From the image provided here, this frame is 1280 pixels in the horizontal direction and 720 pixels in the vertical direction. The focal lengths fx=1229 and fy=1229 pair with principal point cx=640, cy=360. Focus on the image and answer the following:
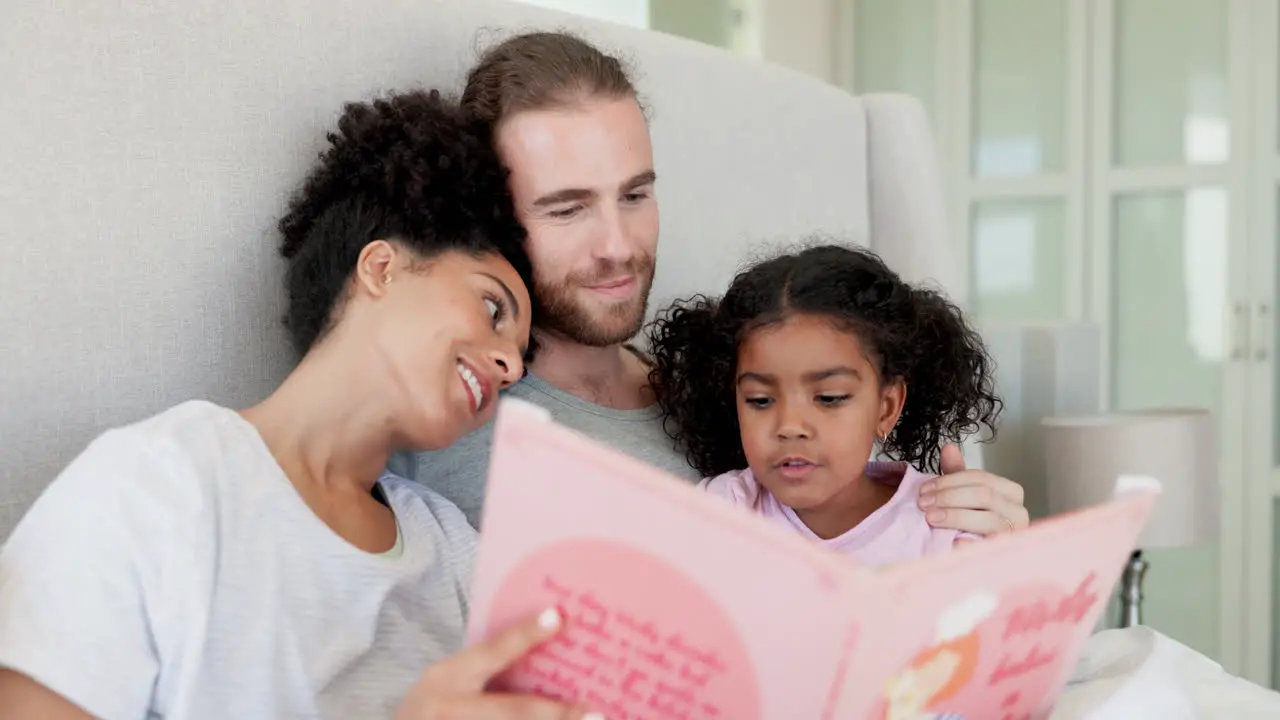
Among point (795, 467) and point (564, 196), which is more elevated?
point (564, 196)

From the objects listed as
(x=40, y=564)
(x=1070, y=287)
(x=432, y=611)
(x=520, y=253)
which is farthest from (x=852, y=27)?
(x=40, y=564)

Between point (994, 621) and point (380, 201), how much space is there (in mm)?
685

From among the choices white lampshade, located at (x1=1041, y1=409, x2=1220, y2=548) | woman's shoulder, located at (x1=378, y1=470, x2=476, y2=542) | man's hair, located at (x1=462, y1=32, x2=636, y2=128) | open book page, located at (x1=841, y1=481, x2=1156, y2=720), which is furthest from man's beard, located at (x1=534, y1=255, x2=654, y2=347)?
white lampshade, located at (x1=1041, y1=409, x2=1220, y2=548)

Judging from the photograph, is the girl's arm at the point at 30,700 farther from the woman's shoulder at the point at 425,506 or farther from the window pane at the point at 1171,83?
the window pane at the point at 1171,83

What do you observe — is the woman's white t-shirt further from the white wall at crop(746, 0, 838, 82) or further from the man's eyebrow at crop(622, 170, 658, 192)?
the white wall at crop(746, 0, 838, 82)

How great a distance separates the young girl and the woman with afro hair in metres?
0.32

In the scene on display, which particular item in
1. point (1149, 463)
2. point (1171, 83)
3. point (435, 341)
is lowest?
point (1149, 463)

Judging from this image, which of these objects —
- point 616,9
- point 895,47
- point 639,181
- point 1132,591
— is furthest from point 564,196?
point 895,47

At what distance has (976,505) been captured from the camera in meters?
1.36

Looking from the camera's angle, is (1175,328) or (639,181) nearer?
(639,181)

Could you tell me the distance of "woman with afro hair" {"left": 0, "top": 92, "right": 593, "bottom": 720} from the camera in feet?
2.72

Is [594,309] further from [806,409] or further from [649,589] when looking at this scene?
[649,589]

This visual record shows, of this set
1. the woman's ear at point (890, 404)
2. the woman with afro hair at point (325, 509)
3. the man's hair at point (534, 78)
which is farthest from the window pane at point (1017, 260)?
the woman with afro hair at point (325, 509)

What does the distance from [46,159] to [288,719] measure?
0.51m
